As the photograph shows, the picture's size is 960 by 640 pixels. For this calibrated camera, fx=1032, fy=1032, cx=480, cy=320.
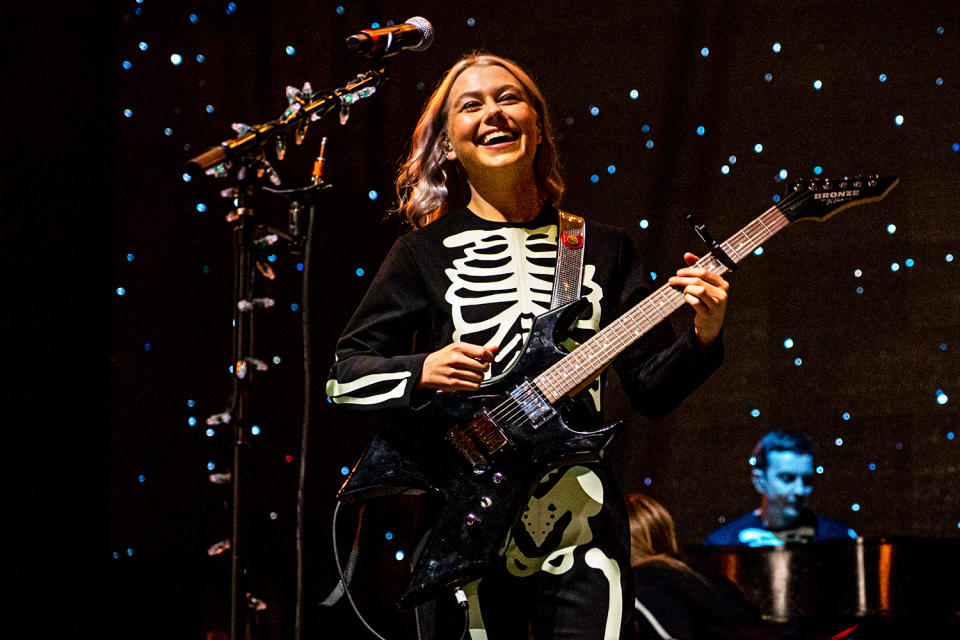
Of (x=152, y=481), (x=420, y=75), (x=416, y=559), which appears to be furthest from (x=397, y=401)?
(x=420, y=75)

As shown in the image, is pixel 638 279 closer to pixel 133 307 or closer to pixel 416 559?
pixel 416 559

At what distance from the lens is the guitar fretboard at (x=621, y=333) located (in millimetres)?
2166

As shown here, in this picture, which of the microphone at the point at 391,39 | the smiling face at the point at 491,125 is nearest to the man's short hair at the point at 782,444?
the smiling face at the point at 491,125

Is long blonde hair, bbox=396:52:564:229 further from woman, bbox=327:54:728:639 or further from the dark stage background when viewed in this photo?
the dark stage background

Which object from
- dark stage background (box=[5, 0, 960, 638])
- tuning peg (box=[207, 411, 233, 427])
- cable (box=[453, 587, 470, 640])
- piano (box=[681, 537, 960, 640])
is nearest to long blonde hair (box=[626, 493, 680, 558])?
piano (box=[681, 537, 960, 640])

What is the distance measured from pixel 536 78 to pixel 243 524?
2.63m

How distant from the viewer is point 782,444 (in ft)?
13.0

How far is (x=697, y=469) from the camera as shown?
4117 millimetres

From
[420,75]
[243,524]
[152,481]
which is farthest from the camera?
[420,75]

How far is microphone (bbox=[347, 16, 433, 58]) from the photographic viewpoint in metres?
2.21

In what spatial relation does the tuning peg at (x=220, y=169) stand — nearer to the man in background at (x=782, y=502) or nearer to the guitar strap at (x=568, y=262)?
the guitar strap at (x=568, y=262)

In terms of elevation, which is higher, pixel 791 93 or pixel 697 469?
pixel 791 93

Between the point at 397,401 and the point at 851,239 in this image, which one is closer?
the point at 397,401

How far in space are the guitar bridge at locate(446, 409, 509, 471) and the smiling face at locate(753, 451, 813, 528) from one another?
7.00ft
